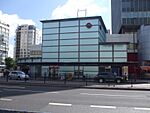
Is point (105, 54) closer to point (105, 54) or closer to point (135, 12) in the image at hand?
point (105, 54)

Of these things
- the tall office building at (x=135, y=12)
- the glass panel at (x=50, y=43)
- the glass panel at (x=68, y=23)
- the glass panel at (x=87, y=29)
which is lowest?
the glass panel at (x=50, y=43)

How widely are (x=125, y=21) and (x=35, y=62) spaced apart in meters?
33.8

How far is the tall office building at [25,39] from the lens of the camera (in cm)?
15362

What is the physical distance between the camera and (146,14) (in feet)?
267

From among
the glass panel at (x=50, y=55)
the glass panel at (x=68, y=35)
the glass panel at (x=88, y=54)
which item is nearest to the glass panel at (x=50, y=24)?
the glass panel at (x=68, y=35)

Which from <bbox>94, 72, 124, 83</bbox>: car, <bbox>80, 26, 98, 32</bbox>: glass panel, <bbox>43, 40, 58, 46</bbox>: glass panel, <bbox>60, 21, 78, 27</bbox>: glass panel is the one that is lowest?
<bbox>94, 72, 124, 83</bbox>: car

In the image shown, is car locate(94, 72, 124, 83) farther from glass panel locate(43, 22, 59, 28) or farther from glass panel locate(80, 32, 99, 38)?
glass panel locate(43, 22, 59, 28)

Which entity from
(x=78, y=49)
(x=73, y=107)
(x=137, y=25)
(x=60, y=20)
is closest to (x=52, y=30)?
(x=60, y=20)

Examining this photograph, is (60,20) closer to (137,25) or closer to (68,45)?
(68,45)

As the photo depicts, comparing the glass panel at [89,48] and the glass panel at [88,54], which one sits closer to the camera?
the glass panel at [88,54]

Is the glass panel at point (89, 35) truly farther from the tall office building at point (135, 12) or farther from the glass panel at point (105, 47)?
the tall office building at point (135, 12)

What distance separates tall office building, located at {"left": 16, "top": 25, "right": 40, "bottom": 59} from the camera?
504 feet

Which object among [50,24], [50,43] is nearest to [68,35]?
[50,43]

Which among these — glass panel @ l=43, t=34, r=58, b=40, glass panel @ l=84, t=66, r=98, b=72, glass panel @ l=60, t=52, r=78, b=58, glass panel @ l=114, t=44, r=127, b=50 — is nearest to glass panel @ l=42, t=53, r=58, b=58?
glass panel @ l=60, t=52, r=78, b=58
